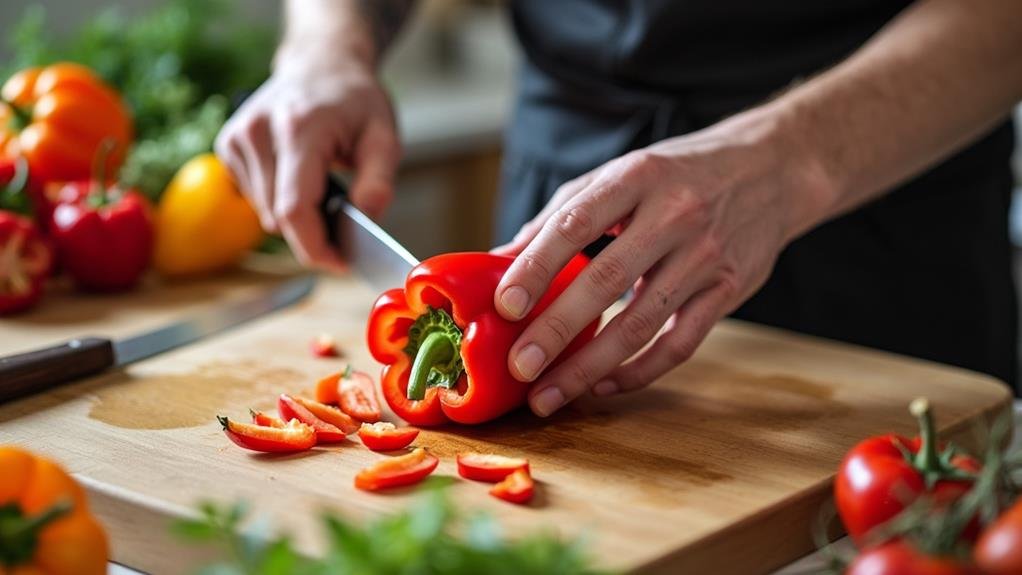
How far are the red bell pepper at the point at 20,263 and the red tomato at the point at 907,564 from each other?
1380mm

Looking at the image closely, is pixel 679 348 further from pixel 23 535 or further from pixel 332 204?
pixel 23 535

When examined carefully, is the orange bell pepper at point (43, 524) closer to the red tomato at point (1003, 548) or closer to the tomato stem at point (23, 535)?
the tomato stem at point (23, 535)

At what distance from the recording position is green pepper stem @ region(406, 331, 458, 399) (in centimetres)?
129

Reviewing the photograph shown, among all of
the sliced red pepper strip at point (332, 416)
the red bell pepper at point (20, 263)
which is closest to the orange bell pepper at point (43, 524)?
the sliced red pepper strip at point (332, 416)

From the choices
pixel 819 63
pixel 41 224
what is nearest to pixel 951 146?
pixel 819 63

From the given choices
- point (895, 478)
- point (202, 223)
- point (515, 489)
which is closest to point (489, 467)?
point (515, 489)

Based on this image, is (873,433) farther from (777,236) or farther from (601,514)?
(601,514)

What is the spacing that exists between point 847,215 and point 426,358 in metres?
0.81

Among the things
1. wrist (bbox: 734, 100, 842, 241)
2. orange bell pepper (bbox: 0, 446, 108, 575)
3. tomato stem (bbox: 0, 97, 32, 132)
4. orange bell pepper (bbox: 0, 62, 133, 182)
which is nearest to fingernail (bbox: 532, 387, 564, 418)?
wrist (bbox: 734, 100, 842, 241)

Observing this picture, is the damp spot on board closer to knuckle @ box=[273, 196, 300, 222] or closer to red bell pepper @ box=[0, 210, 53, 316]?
knuckle @ box=[273, 196, 300, 222]

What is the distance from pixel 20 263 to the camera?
1817mm

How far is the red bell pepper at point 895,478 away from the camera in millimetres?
969

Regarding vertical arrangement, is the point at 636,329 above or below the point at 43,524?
above

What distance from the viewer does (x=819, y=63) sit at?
180 centimetres
